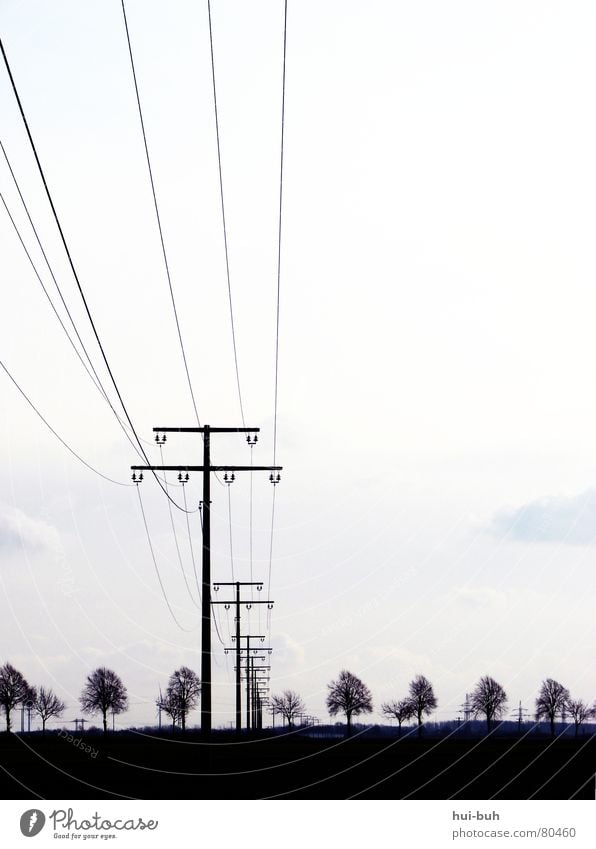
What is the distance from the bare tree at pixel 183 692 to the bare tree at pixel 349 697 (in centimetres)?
2315

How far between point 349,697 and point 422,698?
972 cm

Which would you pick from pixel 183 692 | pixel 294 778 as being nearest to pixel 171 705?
pixel 183 692

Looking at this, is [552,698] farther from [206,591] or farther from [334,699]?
[206,591]

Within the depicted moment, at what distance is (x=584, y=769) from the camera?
40.8 meters

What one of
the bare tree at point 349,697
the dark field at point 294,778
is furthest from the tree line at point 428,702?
the dark field at point 294,778

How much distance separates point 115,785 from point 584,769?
16.2 meters

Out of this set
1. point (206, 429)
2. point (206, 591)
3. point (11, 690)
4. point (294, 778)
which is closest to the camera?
point (206, 591)

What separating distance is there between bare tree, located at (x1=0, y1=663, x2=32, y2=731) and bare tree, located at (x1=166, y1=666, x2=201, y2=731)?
544 inches

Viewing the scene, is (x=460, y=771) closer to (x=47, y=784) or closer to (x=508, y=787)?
(x=508, y=787)

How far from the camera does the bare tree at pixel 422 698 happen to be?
14875cm

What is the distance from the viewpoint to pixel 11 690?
385 feet
